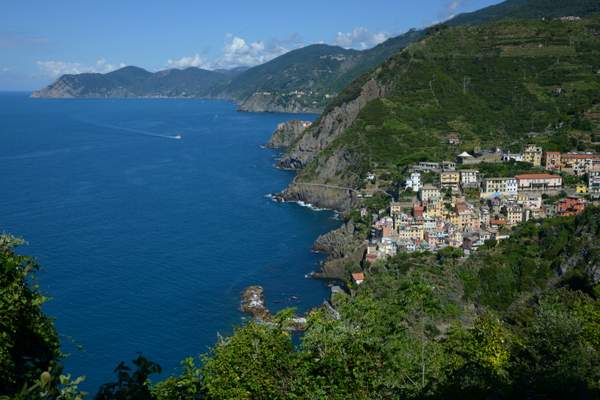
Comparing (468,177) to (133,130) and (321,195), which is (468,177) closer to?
(321,195)

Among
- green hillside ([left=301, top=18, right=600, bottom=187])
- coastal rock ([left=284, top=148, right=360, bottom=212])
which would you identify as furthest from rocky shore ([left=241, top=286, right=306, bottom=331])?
green hillside ([left=301, top=18, right=600, bottom=187])

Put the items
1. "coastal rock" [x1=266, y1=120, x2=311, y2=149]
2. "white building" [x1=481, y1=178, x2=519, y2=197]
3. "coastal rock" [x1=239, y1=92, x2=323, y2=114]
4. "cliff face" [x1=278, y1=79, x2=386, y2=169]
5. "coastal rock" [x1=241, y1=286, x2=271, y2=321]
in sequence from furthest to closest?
"coastal rock" [x1=239, y1=92, x2=323, y2=114] < "coastal rock" [x1=266, y1=120, x2=311, y2=149] < "cliff face" [x1=278, y1=79, x2=386, y2=169] < "white building" [x1=481, y1=178, x2=519, y2=197] < "coastal rock" [x1=241, y1=286, x2=271, y2=321]

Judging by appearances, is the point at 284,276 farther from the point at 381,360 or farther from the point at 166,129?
the point at 166,129

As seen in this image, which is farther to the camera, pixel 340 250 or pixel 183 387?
pixel 340 250

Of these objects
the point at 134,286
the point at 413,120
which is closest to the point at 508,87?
the point at 413,120

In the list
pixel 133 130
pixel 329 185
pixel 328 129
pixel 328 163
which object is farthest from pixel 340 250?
pixel 133 130

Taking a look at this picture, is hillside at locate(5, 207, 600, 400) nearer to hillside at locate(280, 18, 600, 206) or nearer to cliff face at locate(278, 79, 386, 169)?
hillside at locate(280, 18, 600, 206)
